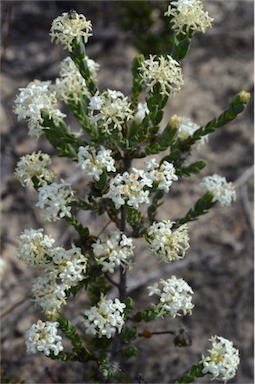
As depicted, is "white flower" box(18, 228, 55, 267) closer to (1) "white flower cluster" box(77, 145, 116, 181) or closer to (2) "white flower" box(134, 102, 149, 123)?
(1) "white flower cluster" box(77, 145, 116, 181)

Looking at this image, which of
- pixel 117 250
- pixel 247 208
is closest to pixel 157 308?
pixel 117 250

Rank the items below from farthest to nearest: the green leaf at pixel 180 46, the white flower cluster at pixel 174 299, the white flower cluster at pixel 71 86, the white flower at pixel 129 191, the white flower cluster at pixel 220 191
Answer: the white flower cluster at pixel 220 191 < the white flower cluster at pixel 71 86 < the white flower cluster at pixel 174 299 < the green leaf at pixel 180 46 < the white flower at pixel 129 191

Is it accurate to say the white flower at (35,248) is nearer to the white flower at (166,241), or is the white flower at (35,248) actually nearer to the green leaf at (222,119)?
the white flower at (166,241)

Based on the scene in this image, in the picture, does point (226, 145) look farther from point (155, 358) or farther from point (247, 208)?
point (155, 358)

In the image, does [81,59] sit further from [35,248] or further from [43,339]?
Answer: [43,339]

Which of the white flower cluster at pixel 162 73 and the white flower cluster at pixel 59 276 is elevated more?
the white flower cluster at pixel 162 73

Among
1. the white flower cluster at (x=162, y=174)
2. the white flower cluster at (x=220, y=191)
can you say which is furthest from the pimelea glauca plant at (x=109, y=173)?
the white flower cluster at (x=220, y=191)

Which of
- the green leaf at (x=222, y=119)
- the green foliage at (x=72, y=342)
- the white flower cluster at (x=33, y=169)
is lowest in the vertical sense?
the green foliage at (x=72, y=342)

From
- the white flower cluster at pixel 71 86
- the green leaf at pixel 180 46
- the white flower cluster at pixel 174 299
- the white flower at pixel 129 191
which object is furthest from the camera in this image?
the white flower cluster at pixel 71 86
